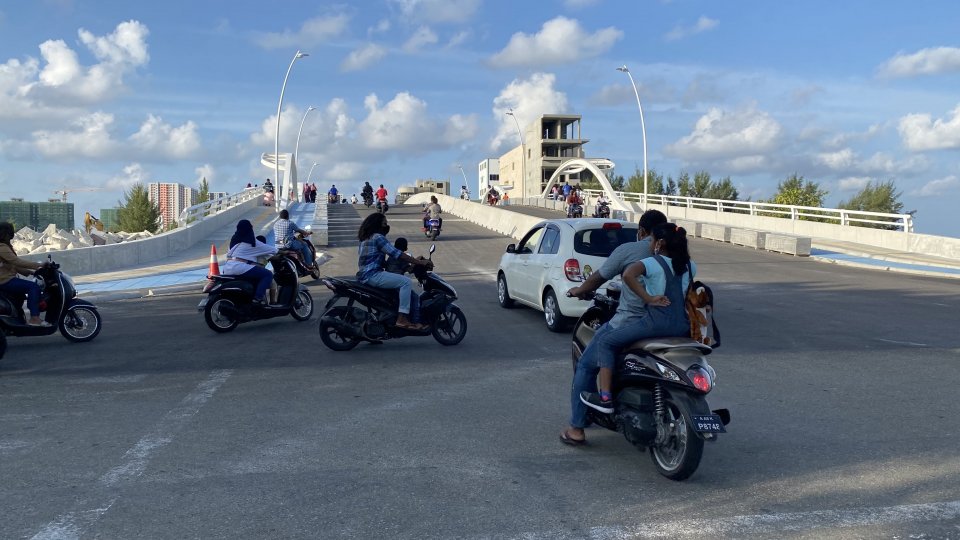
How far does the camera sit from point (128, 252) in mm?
22344

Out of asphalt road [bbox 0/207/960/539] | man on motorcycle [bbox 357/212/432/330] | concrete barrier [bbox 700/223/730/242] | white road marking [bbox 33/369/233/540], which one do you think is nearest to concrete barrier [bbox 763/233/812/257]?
concrete barrier [bbox 700/223/730/242]

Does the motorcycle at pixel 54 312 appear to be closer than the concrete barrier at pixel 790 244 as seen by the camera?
Yes

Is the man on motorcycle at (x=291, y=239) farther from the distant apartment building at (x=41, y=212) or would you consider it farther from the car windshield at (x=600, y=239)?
the distant apartment building at (x=41, y=212)

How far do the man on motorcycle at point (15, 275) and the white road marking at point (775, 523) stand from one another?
8.26 metres

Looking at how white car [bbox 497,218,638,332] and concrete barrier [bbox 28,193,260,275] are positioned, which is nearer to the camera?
white car [bbox 497,218,638,332]

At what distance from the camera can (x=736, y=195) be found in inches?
3506

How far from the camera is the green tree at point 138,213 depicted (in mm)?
83250

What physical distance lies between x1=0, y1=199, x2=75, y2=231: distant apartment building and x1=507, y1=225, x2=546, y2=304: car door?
185 meters

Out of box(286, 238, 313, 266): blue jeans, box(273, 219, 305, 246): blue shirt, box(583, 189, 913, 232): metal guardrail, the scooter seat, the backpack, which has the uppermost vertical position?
box(583, 189, 913, 232): metal guardrail

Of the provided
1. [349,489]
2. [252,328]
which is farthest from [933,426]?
[252,328]

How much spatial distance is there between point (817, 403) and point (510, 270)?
22.7 feet

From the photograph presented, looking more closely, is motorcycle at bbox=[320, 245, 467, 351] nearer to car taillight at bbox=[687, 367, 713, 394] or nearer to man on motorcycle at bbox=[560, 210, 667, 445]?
man on motorcycle at bbox=[560, 210, 667, 445]

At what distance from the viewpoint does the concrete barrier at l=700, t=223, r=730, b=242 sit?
3160 centimetres

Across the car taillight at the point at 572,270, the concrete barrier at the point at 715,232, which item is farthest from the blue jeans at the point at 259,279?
the concrete barrier at the point at 715,232
